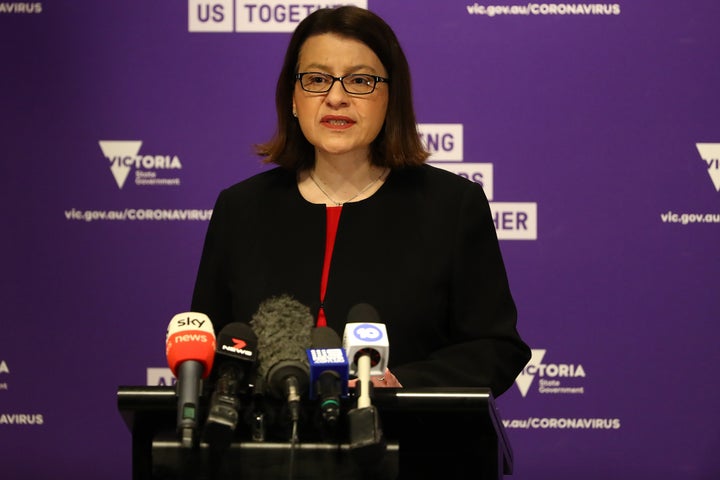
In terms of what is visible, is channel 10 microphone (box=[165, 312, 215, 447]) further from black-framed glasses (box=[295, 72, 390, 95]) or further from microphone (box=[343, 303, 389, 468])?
black-framed glasses (box=[295, 72, 390, 95])

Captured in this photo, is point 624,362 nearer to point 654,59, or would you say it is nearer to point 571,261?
point 571,261

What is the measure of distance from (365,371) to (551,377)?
289 centimetres

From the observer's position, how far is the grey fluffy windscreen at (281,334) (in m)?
1.66

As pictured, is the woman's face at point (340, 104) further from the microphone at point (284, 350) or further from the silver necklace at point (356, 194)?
the microphone at point (284, 350)

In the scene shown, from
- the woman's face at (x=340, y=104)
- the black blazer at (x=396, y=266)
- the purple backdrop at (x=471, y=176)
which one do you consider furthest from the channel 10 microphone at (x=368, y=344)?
the purple backdrop at (x=471, y=176)

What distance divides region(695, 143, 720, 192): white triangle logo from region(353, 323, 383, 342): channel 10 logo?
2979mm

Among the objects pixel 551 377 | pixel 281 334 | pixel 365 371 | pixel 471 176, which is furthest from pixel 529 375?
pixel 365 371

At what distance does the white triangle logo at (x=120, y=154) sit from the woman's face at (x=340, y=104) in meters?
1.93

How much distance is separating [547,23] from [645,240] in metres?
1.01

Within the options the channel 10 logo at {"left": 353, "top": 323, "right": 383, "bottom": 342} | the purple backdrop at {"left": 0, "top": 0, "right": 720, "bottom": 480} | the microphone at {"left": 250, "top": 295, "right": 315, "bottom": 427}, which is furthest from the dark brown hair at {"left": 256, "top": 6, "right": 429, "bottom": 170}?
the purple backdrop at {"left": 0, "top": 0, "right": 720, "bottom": 480}

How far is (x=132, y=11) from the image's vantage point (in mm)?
4434

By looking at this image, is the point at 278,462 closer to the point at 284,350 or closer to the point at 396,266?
the point at 284,350

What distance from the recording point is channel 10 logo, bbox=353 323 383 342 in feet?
5.48

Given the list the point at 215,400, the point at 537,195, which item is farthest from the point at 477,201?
the point at 537,195
